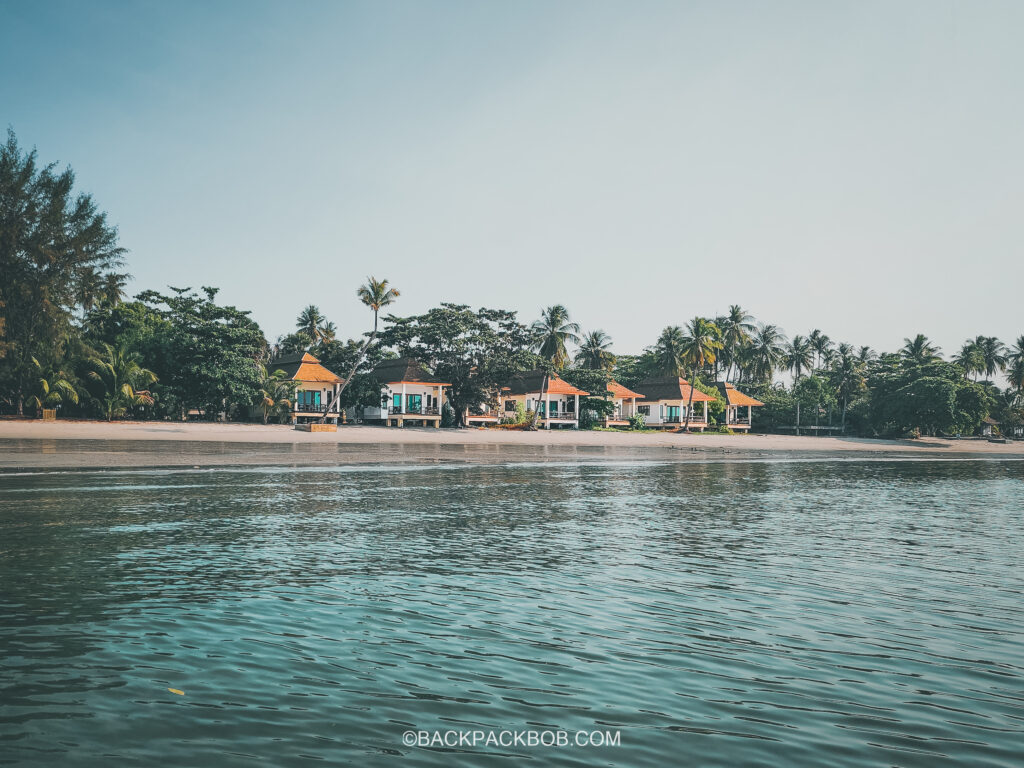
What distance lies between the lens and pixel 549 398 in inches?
3201

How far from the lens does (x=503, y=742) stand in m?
5.31

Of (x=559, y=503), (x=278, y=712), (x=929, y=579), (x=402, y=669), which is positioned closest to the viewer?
(x=278, y=712)

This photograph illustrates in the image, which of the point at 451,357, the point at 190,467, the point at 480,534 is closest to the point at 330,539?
the point at 480,534

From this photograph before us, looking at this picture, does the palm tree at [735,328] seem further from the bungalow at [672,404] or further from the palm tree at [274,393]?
the palm tree at [274,393]

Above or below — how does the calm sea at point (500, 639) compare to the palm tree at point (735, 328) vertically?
below

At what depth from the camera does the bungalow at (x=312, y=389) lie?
6375cm

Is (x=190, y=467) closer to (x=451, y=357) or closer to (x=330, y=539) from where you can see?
(x=330, y=539)

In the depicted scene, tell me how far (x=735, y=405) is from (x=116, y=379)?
7165cm

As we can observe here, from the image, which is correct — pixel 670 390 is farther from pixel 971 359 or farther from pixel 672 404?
pixel 971 359

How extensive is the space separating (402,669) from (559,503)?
14.4m

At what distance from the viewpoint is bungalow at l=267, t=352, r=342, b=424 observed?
209 ft

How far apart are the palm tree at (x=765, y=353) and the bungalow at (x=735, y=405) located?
12.9m

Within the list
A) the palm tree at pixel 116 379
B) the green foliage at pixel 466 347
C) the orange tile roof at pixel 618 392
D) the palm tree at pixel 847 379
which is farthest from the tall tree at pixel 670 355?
the palm tree at pixel 116 379

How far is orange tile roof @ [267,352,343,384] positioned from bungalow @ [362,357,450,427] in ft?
14.7
